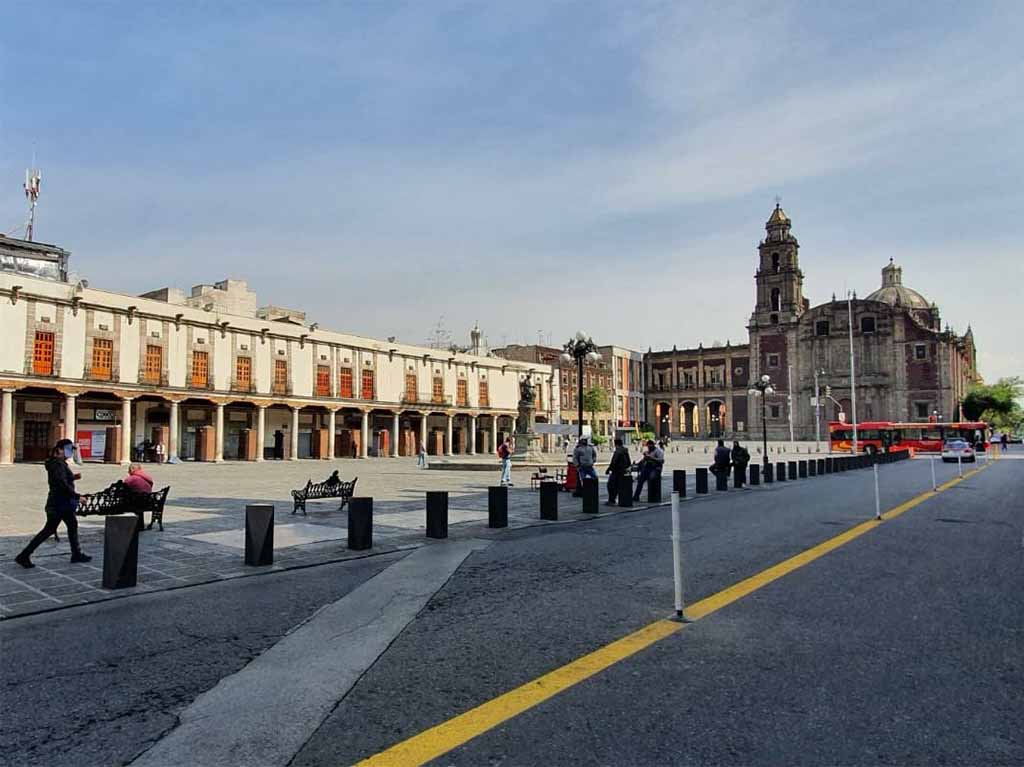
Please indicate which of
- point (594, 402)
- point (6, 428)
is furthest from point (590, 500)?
point (594, 402)

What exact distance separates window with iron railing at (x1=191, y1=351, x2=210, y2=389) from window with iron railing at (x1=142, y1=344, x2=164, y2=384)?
2.02 m

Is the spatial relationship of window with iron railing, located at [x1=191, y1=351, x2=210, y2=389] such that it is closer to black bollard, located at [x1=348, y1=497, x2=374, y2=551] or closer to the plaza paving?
the plaza paving

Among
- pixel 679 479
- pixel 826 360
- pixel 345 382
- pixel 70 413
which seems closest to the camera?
pixel 679 479

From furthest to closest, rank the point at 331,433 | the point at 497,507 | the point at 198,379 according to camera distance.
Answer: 1. the point at 331,433
2. the point at 198,379
3. the point at 497,507

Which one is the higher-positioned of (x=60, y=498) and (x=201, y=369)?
(x=201, y=369)

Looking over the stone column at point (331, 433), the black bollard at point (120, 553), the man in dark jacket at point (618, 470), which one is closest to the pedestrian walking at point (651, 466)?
the man in dark jacket at point (618, 470)

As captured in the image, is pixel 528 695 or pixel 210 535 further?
pixel 210 535

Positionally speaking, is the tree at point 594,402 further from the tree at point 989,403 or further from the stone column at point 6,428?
A: the stone column at point 6,428

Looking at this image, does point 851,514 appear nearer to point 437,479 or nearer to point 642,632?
point 642,632

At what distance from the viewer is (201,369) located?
41969 millimetres

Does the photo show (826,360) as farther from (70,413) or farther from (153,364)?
(70,413)

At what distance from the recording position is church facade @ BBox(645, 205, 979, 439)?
8394cm

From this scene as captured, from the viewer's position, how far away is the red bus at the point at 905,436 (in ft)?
170

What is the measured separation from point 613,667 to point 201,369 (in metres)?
42.6
